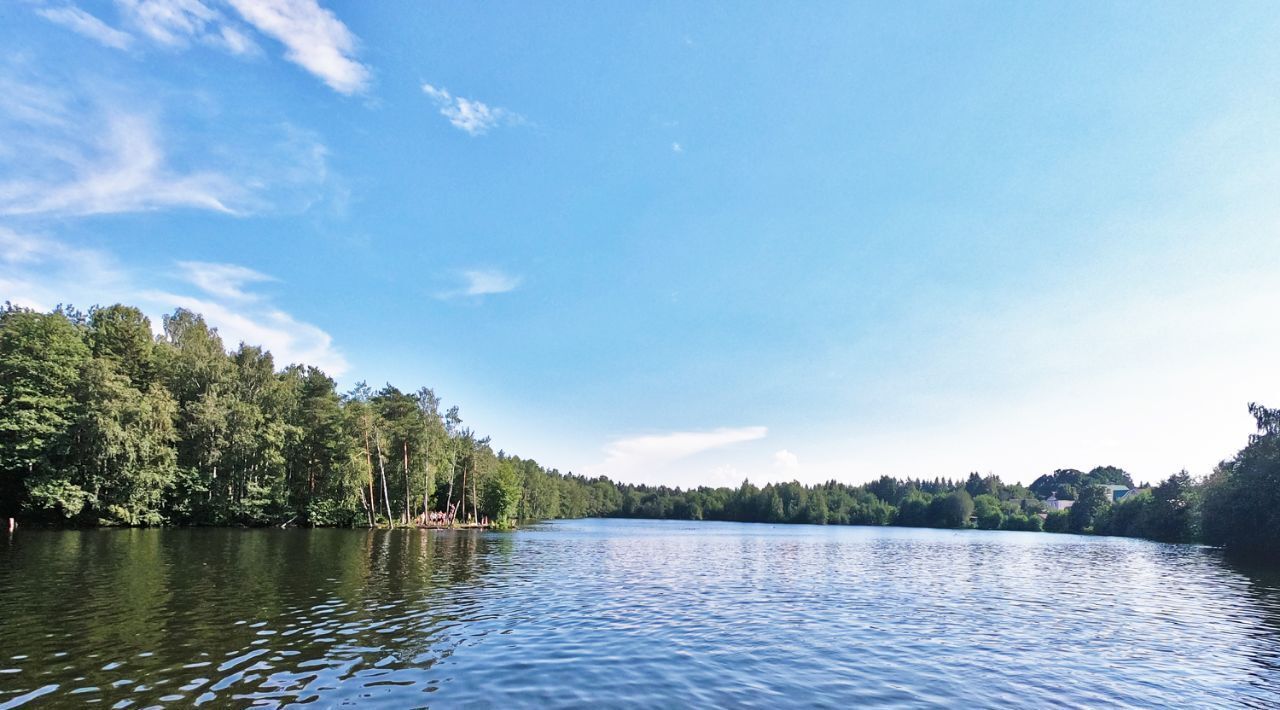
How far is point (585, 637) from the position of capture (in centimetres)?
2025

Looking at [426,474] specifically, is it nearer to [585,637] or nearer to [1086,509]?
[585,637]

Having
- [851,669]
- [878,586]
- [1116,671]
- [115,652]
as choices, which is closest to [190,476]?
[115,652]

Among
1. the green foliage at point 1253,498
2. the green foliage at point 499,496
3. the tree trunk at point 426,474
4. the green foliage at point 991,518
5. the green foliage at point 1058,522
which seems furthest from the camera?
the green foliage at point 991,518

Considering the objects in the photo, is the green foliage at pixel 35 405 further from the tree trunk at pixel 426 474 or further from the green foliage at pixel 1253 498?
the green foliage at pixel 1253 498

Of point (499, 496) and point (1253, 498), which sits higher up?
point (1253, 498)

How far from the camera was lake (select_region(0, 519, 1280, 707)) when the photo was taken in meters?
14.1

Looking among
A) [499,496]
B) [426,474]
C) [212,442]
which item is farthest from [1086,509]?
[212,442]

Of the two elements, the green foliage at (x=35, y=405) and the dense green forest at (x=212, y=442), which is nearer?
the green foliage at (x=35, y=405)

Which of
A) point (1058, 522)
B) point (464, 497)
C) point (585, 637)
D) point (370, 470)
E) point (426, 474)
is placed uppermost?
point (370, 470)

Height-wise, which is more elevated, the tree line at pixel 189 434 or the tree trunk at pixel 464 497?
the tree line at pixel 189 434

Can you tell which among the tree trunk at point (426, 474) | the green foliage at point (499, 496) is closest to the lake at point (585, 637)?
the tree trunk at point (426, 474)

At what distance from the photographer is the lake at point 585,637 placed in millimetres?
14148

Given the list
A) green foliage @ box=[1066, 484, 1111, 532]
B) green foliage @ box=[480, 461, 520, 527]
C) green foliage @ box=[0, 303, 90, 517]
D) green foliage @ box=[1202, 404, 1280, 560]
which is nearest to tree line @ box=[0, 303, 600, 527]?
green foliage @ box=[0, 303, 90, 517]

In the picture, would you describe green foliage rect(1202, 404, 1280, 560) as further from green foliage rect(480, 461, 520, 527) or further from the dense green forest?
green foliage rect(480, 461, 520, 527)
